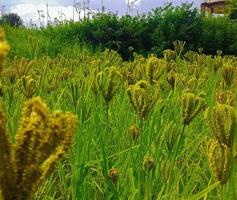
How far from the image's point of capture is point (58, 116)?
490 mm

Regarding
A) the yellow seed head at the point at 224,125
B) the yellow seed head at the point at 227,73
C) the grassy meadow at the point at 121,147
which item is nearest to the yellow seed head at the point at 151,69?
the grassy meadow at the point at 121,147

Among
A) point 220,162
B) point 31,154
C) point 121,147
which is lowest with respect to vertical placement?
point 121,147

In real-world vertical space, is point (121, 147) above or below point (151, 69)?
below

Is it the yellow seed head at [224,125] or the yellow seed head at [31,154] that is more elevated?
the yellow seed head at [31,154]

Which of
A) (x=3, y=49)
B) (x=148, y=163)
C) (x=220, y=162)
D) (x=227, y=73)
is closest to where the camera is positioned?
(x=3, y=49)

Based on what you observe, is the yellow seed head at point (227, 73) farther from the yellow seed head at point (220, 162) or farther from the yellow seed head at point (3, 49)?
the yellow seed head at point (3, 49)

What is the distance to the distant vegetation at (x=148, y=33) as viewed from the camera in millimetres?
9951

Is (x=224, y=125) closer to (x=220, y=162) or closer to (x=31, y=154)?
(x=220, y=162)

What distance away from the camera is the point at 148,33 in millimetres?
10352

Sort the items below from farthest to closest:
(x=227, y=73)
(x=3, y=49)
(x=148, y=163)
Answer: (x=227, y=73)
(x=148, y=163)
(x=3, y=49)

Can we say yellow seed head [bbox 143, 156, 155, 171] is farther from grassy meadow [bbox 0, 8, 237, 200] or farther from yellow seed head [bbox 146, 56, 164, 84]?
yellow seed head [bbox 146, 56, 164, 84]

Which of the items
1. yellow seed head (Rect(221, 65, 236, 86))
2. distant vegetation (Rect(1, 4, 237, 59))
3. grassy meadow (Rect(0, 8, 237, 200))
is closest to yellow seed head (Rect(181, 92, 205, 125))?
grassy meadow (Rect(0, 8, 237, 200))

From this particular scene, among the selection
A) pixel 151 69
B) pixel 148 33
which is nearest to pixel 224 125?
pixel 151 69

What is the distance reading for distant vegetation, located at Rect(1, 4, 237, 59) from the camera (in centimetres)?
995
